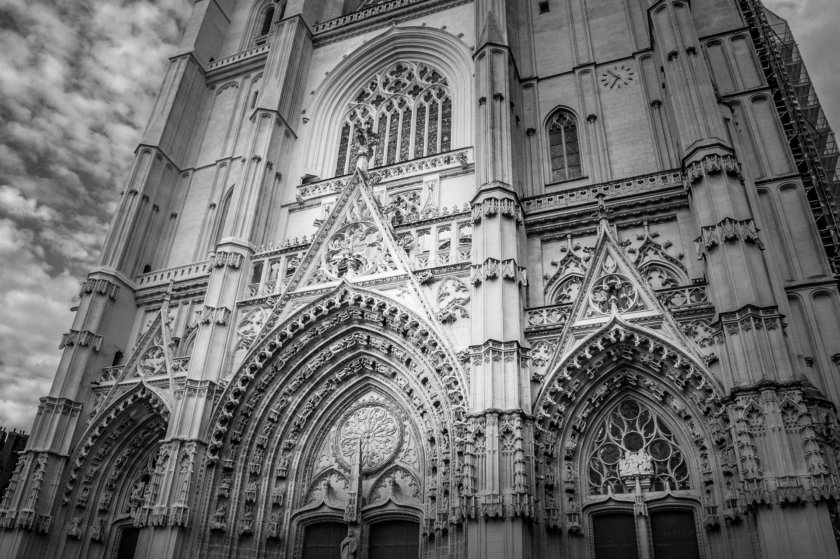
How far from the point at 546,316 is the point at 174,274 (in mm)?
10791

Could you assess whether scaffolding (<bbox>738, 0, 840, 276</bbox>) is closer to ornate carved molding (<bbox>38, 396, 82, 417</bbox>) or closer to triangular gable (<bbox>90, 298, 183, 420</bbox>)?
triangular gable (<bbox>90, 298, 183, 420</bbox>)

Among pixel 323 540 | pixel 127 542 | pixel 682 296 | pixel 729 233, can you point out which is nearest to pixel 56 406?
pixel 127 542

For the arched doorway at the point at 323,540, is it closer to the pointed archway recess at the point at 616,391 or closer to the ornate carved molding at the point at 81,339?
the pointed archway recess at the point at 616,391

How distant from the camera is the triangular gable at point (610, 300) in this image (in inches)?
472

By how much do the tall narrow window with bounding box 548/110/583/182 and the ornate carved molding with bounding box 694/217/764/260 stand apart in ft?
15.7

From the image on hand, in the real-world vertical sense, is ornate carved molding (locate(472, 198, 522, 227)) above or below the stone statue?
above

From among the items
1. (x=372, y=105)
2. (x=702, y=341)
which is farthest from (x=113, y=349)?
(x=702, y=341)

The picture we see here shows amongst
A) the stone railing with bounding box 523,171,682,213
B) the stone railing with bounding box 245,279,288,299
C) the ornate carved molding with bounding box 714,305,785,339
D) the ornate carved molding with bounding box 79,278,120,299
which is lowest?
the ornate carved molding with bounding box 714,305,785,339

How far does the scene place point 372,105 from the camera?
2041 cm

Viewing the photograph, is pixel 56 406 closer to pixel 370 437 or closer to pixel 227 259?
pixel 227 259

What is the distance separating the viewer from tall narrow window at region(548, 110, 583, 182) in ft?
54.1

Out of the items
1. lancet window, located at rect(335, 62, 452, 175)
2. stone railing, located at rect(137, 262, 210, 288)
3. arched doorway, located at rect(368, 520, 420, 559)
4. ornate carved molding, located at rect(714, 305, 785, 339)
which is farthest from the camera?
lancet window, located at rect(335, 62, 452, 175)

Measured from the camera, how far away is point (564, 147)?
1694 cm

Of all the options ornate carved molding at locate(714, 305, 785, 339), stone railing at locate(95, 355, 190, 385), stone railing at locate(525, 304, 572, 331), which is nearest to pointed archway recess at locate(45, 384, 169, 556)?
stone railing at locate(95, 355, 190, 385)
